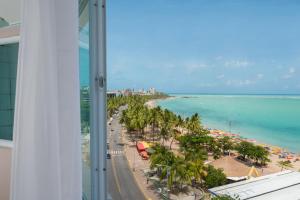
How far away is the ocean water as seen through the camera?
2806mm

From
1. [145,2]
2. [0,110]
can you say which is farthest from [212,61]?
[0,110]

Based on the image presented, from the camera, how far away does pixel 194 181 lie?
4.38 meters

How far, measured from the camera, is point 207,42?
5523 millimetres

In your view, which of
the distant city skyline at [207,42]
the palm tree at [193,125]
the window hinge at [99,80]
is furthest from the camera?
the palm tree at [193,125]

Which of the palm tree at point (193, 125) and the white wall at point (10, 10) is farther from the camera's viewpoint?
the palm tree at point (193, 125)

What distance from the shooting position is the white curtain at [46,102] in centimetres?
88

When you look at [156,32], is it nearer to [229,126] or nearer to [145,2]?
[145,2]

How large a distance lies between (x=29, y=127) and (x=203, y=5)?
593 cm

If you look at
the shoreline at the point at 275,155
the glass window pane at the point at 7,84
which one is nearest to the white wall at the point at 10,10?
the glass window pane at the point at 7,84

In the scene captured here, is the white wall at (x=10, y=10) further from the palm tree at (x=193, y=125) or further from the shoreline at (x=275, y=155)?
the palm tree at (x=193, y=125)

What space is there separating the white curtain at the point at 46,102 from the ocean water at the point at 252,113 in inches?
76.8

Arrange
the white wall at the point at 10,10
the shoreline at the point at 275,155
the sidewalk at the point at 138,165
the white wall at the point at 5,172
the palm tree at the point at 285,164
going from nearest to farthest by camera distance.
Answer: the white wall at the point at 5,172 < the white wall at the point at 10,10 < the shoreline at the point at 275,155 < the palm tree at the point at 285,164 < the sidewalk at the point at 138,165

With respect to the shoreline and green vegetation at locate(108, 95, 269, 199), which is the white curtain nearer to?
the shoreline

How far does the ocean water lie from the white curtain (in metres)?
1.95
